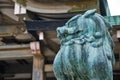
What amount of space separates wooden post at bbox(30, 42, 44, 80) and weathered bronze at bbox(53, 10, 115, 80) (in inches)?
204

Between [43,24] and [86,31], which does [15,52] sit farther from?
[86,31]

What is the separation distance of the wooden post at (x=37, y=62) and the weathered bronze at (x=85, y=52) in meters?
5.18

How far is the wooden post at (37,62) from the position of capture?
916 centimetres

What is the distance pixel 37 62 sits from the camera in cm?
948

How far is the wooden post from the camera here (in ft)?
30.1

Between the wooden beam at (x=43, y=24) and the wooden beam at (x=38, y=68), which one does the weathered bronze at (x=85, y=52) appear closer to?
the wooden beam at (x=43, y=24)

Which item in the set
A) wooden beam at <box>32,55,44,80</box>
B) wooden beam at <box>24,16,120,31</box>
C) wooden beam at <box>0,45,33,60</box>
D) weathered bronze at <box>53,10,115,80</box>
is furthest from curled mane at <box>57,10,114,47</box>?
wooden beam at <box>0,45,33,60</box>

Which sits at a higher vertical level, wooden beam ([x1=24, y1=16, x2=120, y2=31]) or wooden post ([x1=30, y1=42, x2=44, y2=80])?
wooden beam ([x1=24, y1=16, x2=120, y2=31])

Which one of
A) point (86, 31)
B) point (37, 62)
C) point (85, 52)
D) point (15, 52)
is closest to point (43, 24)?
point (37, 62)

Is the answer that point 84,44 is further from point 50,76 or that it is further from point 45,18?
point 50,76

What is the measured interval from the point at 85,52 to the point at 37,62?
5761 millimetres

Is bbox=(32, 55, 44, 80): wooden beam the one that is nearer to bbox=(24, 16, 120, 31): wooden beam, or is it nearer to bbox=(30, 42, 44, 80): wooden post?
bbox=(30, 42, 44, 80): wooden post

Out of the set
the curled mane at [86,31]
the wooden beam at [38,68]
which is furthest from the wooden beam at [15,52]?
the curled mane at [86,31]

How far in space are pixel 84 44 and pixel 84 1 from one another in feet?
17.0
